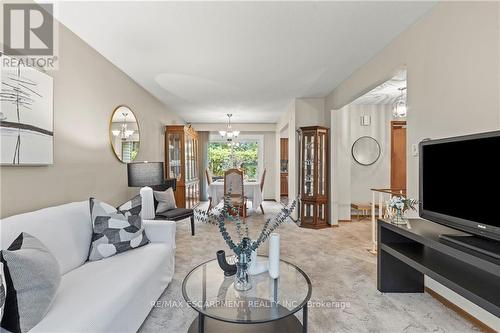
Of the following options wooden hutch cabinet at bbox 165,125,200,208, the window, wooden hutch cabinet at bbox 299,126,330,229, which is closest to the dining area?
wooden hutch cabinet at bbox 165,125,200,208

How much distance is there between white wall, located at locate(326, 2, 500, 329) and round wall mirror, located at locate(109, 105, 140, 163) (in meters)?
3.42

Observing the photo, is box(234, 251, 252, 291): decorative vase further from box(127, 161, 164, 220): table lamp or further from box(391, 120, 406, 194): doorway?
box(391, 120, 406, 194): doorway

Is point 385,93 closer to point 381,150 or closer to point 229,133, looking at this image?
point 381,150

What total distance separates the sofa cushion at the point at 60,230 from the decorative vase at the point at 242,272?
1192mm

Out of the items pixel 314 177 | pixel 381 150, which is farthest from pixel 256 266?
pixel 381 150

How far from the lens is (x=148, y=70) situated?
340 centimetres

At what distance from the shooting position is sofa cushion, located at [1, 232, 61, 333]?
3.67 feet

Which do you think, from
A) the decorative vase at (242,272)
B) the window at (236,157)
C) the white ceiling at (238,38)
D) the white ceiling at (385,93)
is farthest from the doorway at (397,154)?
the decorative vase at (242,272)

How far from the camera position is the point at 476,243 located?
5.06 feet

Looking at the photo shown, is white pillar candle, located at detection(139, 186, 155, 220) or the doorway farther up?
the doorway

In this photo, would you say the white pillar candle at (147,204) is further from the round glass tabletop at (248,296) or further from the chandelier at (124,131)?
A: the round glass tabletop at (248,296)

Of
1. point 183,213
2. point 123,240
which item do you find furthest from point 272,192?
point 123,240

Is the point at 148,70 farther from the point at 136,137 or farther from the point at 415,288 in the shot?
the point at 415,288
